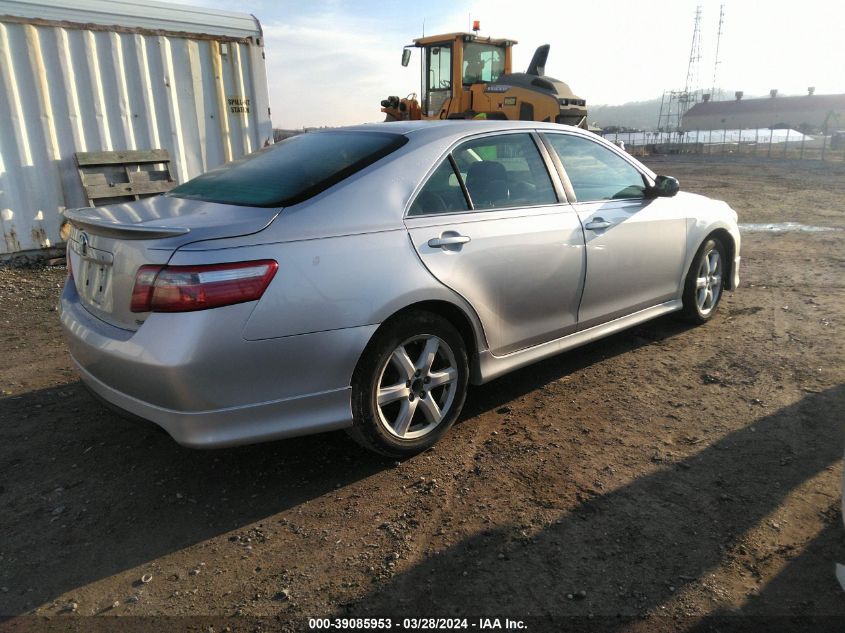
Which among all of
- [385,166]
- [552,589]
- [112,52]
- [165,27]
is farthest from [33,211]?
[552,589]

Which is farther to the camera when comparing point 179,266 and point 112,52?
point 112,52

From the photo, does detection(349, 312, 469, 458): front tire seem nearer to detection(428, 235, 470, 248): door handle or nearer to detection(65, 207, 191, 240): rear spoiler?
detection(428, 235, 470, 248): door handle

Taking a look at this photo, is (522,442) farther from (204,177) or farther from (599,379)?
(204,177)

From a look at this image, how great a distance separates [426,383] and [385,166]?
43.0 inches

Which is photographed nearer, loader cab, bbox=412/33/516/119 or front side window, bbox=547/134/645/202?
front side window, bbox=547/134/645/202

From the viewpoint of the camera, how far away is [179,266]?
2.47 metres

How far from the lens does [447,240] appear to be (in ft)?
10.3

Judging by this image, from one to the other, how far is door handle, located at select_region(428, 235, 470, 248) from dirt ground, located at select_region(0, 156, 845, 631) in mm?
1075

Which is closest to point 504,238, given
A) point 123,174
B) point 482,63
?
point 123,174

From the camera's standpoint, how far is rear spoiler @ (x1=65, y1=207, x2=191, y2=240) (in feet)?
8.38

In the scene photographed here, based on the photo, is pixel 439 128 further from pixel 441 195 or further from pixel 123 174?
pixel 123 174

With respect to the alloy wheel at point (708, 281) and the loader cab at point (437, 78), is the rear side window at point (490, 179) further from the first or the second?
the loader cab at point (437, 78)

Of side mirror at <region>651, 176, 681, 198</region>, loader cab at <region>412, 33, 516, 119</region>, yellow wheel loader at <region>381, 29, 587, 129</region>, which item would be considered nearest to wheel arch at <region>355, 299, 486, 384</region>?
side mirror at <region>651, 176, 681, 198</region>

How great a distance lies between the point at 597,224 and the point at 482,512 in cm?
203
